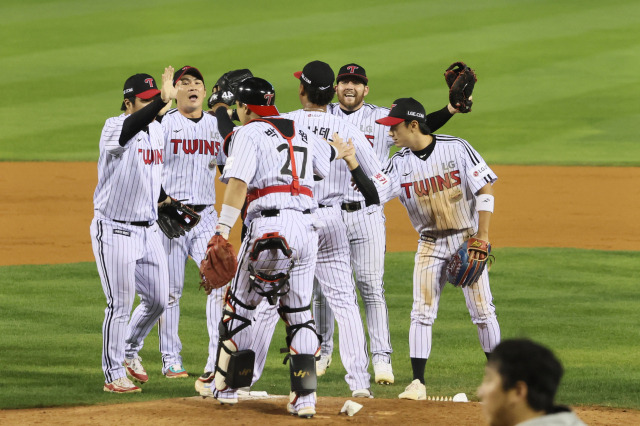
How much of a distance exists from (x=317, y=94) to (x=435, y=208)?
1224mm

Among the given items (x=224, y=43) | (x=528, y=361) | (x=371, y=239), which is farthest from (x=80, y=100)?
(x=528, y=361)

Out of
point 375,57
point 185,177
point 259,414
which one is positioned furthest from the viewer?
point 375,57

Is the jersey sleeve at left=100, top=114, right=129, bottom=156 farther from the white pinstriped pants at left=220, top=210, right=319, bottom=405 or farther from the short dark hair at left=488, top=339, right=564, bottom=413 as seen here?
the short dark hair at left=488, top=339, right=564, bottom=413

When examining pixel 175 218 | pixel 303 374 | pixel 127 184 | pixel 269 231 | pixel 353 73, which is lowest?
pixel 303 374

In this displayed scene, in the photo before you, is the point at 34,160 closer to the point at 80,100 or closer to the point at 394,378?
the point at 80,100

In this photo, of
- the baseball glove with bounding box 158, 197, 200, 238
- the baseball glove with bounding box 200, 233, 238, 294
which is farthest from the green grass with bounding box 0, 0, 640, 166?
the baseball glove with bounding box 200, 233, 238, 294

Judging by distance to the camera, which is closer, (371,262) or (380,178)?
(380,178)

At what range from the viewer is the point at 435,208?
297 inches

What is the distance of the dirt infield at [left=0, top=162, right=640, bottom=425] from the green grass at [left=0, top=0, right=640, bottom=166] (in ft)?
6.32

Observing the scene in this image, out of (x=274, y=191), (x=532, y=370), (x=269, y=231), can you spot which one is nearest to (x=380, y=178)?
(x=274, y=191)

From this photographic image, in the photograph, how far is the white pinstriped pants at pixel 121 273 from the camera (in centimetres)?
730

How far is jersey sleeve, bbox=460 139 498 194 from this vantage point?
737cm

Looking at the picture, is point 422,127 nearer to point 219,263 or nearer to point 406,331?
point 219,263

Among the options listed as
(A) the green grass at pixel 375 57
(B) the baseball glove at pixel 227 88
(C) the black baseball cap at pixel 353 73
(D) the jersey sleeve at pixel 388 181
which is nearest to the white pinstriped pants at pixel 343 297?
(D) the jersey sleeve at pixel 388 181
